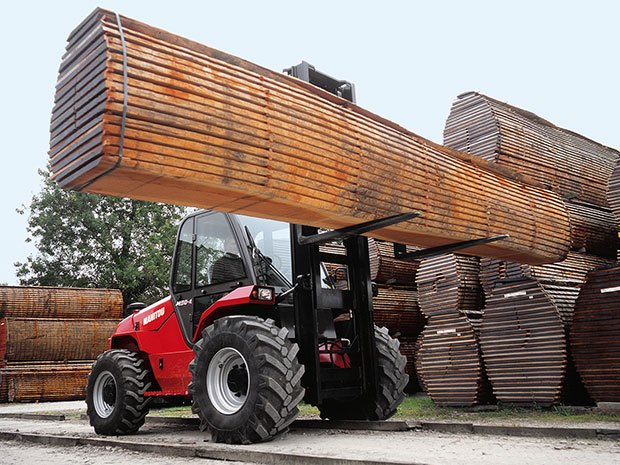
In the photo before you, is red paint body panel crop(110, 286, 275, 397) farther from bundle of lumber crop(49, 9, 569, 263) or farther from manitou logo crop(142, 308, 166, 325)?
bundle of lumber crop(49, 9, 569, 263)

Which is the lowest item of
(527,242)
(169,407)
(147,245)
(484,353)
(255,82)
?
(169,407)

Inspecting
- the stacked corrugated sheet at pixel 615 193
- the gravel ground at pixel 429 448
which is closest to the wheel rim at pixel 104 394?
the gravel ground at pixel 429 448

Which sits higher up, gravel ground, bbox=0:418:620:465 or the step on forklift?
the step on forklift

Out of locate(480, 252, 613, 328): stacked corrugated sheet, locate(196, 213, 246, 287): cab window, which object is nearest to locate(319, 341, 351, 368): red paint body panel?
locate(196, 213, 246, 287): cab window

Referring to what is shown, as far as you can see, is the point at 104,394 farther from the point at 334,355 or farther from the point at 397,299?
the point at 397,299

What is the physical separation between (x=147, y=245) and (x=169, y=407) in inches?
635

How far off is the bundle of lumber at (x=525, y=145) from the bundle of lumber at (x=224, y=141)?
3.03 m

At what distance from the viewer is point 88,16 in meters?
4.13

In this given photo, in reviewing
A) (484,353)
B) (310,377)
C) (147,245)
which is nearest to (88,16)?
(310,377)

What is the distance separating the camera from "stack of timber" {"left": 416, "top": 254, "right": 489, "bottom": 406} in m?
8.55

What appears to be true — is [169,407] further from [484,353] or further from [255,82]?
[255,82]

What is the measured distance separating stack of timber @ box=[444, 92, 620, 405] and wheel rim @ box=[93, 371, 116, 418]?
4489 mm

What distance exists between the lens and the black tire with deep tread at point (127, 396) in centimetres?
724

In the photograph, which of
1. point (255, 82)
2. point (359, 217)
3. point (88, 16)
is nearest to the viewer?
point (88, 16)
